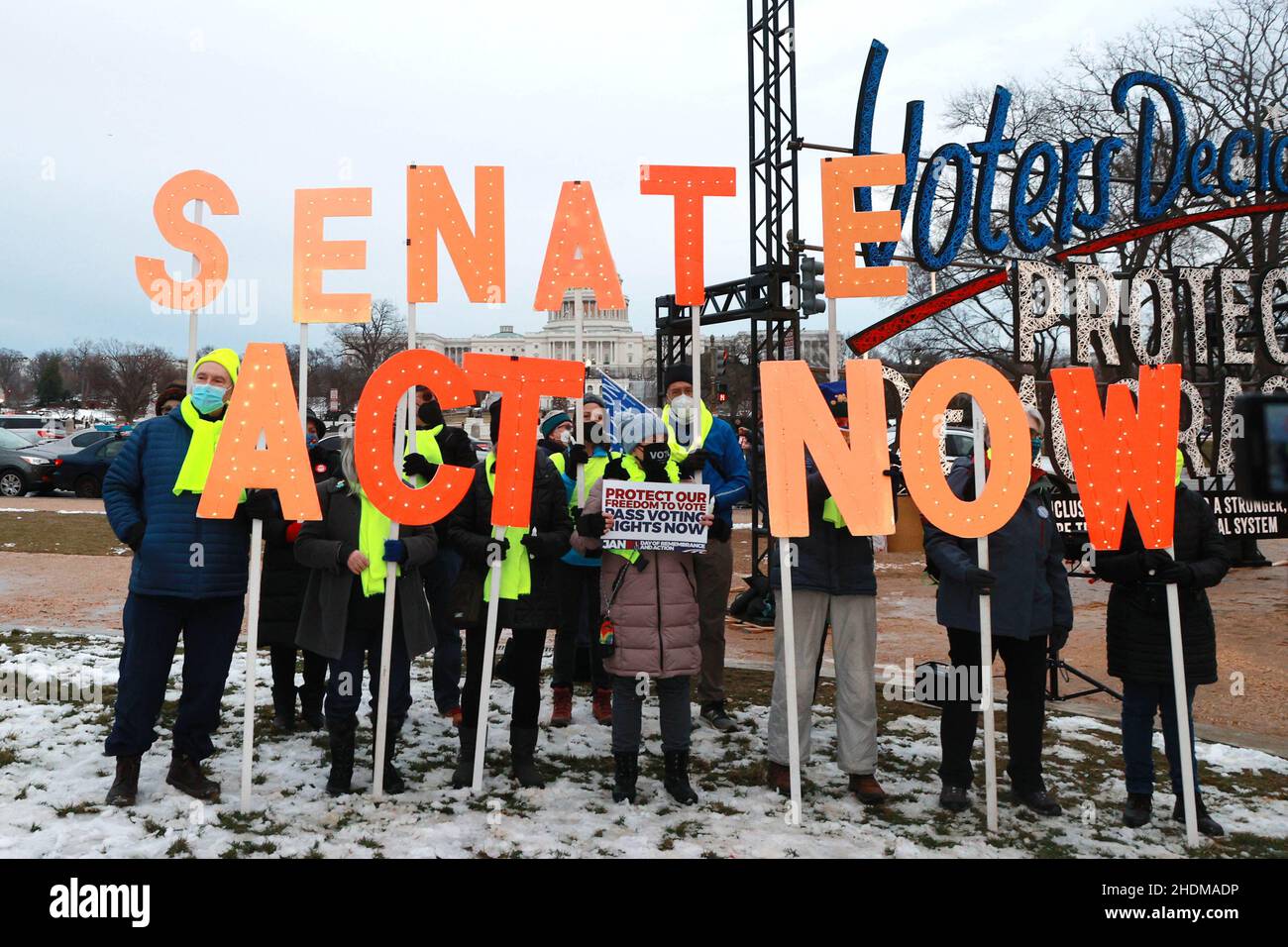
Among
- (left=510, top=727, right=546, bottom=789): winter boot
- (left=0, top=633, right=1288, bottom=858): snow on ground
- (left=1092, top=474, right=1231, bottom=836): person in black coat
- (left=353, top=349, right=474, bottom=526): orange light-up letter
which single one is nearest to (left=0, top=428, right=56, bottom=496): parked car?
(left=0, top=633, right=1288, bottom=858): snow on ground

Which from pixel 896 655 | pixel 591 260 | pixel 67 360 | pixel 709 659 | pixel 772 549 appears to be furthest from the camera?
pixel 67 360

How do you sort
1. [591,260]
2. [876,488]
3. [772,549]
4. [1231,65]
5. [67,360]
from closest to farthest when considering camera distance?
[876,488] < [591,260] < [772,549] < [1231,65] < [67,360]

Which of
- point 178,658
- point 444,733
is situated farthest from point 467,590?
point 178,658

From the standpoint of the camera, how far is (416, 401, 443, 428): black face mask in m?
5.20

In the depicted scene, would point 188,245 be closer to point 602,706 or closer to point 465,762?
point 465,762

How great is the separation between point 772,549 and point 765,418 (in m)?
2.69

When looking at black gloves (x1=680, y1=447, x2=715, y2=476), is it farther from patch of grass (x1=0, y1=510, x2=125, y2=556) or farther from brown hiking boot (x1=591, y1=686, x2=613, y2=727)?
patch of grass (x1=0, y1=510, x2=125, y2=556)

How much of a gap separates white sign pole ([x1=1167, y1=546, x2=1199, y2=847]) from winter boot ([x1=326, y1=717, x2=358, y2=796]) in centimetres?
386

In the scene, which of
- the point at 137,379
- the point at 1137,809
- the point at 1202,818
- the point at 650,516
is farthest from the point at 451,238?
the point at 137,379

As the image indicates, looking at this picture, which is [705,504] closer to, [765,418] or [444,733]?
[765,418]

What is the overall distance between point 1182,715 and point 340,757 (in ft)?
13.0

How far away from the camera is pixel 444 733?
556cm

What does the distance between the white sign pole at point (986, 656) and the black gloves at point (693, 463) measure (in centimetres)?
136

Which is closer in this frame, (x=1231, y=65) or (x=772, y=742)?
(x=772, y=742)
